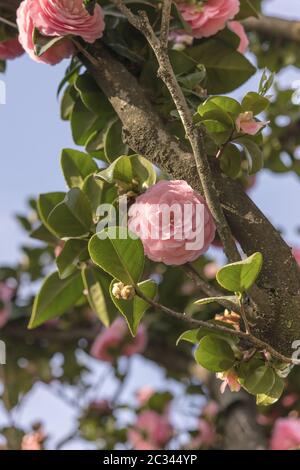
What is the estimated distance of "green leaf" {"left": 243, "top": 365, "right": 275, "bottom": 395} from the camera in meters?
0.78

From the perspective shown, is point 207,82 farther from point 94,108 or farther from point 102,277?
point 102,277

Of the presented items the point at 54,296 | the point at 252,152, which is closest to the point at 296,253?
the point at 54,296

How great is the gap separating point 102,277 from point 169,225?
0.25 metres

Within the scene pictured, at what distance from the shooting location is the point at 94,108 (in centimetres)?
102

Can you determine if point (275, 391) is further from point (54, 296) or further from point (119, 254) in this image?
point (54, 296)

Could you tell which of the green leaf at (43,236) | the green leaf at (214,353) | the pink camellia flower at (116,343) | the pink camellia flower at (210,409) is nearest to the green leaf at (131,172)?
the green leaf at (214,353)

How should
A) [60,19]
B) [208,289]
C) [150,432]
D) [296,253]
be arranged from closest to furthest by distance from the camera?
[208,289] < [60,19] < [296,253] < [150,432]

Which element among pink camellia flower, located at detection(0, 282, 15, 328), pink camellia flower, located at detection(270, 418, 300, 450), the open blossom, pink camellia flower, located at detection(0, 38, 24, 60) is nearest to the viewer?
the open blossom

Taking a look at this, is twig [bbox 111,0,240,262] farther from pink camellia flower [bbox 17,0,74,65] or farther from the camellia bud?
pink camellia flower [bbox 17,0,74,65]

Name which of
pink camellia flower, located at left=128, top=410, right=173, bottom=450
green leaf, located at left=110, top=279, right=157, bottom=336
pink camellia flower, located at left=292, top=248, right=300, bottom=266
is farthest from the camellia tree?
pink camellia flower, located at left=128, top=410, right=173, bottom=450

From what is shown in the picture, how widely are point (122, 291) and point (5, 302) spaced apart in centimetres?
124

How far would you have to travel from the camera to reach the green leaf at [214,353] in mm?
803

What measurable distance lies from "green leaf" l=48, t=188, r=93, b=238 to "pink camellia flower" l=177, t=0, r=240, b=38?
0.30 metres

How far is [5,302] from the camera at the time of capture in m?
1.92
